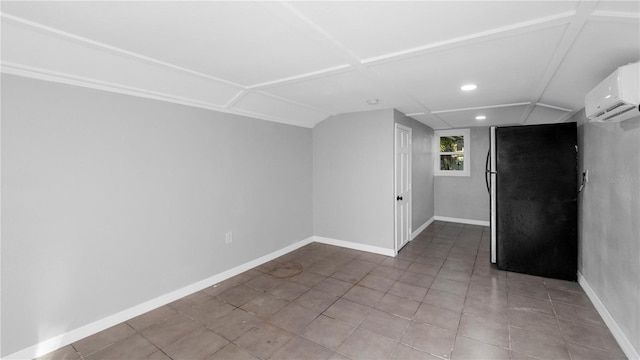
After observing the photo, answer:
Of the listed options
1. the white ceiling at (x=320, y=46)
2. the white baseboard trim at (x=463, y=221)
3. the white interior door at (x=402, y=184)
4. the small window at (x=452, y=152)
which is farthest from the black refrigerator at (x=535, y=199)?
the small window at (x=452, y=152)

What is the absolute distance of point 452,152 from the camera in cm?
669

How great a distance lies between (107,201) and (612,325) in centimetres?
454

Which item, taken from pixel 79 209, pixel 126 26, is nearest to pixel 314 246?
pixel 79 209

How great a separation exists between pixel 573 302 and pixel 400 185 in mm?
2409

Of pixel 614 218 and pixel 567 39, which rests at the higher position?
pixel 567 39

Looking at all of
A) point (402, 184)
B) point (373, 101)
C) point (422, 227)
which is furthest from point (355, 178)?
point (422, 227)

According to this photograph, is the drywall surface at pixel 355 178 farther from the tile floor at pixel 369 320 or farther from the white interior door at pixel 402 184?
the tile floor at pixel 369 320

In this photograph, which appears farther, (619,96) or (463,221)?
(463,221)

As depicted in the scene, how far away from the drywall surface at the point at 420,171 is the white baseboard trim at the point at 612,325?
2.56 m

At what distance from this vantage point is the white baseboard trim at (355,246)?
169 inches

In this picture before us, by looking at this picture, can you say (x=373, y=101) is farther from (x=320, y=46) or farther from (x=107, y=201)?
(x=107, y=201)

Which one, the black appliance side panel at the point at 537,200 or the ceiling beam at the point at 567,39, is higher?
the ceiling beam at the point at 567,39

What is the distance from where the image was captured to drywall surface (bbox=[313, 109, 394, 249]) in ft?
13.9

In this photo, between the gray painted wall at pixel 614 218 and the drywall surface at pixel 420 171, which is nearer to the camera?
the gray painted wall at pixel 614 218
